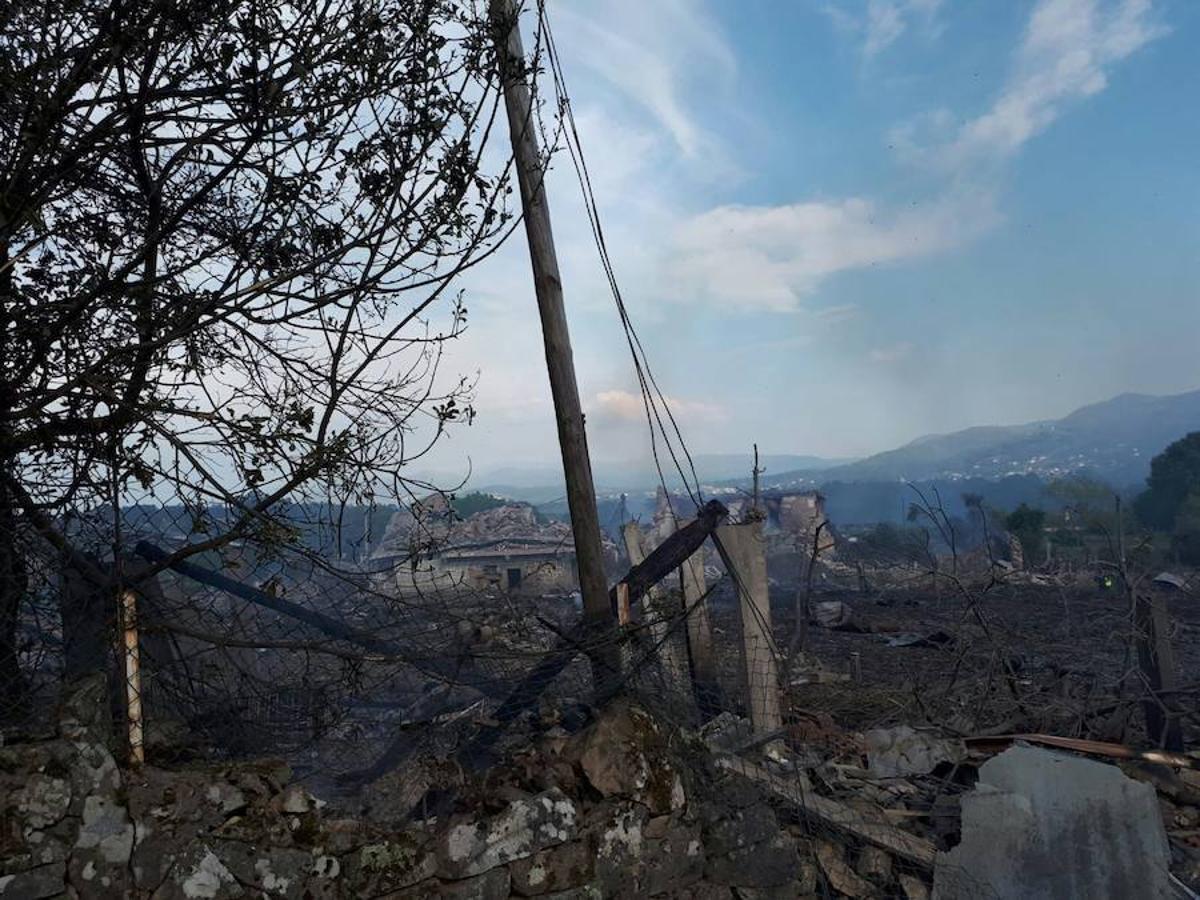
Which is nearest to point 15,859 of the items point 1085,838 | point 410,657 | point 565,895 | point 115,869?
point 115,869

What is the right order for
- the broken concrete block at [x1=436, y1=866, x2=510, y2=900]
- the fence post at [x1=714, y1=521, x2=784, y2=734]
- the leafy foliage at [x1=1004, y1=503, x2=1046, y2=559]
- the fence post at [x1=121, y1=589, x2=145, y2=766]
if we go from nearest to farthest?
the fence post at [x1=121, y1=589, x2=145, y2=766]
the broken concrete block at [x1=436, y1=866, x2=510, y2=900]
the fence post at [x1=714, y1=521, x2=784, y2=734]
the leafy foliage at [x1=1004, y1=503, x2=1046, y2=559]

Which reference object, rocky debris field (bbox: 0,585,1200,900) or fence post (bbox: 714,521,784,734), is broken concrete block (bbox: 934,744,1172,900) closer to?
rocky debris field (bbox: 0,585,1200,900)

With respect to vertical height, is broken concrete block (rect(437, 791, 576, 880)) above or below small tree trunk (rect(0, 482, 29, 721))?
below

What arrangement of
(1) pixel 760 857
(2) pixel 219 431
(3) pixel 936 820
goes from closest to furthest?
(2) pixel 219 431
(1) pixel 760 857
(3) pixel 936 820

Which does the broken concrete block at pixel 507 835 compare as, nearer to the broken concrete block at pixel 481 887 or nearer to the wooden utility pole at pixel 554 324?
the broken concrete block at pixel 481 887

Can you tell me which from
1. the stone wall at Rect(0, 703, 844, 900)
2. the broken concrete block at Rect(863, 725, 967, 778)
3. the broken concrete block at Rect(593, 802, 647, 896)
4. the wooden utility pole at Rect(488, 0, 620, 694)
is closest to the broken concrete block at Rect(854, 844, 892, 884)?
the stone wall at Rect(0, 703, 844, 900)

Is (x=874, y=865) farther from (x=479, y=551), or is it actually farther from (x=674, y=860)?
(x=479, y=551)

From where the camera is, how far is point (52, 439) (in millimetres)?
3477

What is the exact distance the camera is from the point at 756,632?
225 inches

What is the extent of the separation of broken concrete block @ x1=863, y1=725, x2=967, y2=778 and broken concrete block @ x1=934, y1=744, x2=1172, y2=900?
2.02ft

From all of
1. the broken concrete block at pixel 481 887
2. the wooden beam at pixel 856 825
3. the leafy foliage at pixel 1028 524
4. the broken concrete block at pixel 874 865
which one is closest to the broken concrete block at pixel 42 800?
the broken concrete block at pixel 481 887

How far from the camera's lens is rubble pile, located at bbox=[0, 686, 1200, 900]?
10.2 ft

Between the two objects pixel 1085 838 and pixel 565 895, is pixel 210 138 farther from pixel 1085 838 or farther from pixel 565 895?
pixel 1085 838

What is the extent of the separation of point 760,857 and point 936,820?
159cm
